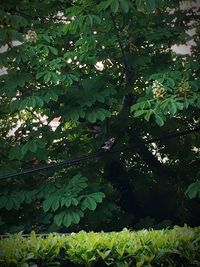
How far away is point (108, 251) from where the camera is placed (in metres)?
3.72

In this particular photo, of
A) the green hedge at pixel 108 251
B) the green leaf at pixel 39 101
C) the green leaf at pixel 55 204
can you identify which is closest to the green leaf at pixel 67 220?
the green leaf at pixel 55 204

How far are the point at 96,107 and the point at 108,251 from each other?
2.01 metres

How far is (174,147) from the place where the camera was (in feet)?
21.6

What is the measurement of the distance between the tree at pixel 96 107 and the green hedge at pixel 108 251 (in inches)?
37.7

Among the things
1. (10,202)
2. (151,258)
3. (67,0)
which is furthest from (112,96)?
(151,258)

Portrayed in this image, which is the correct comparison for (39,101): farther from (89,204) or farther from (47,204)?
(89,204)

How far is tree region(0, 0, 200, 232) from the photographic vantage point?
464cm

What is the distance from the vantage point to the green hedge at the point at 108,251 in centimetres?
369

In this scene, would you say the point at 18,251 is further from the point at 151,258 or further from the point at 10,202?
the point at 10,202

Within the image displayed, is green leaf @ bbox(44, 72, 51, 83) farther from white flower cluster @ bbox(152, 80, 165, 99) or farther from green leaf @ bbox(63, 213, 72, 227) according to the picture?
green leaf @ bbox(63, 213, 72, 227)

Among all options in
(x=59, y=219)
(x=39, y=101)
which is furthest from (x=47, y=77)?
(x=59, y=219)

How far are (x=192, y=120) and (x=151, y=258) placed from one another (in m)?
2.97

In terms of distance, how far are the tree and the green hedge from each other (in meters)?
0.96

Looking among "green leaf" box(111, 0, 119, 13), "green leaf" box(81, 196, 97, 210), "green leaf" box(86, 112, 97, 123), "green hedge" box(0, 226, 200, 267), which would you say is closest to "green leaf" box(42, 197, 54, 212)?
"green leaf" box(81, 196, 97, 210)
